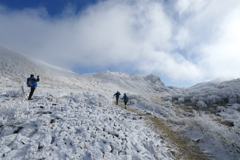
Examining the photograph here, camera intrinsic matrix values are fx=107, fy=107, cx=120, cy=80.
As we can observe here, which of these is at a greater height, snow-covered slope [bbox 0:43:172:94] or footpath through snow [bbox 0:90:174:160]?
snow-covered slope [bbox 0:43:172:94]

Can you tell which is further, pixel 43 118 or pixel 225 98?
pixel 225 98

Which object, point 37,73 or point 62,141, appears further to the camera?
point 37,73

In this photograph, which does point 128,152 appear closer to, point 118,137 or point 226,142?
point 118,137

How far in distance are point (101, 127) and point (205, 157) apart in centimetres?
508

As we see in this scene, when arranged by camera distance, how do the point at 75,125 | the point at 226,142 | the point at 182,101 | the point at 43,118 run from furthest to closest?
the point at 182,101, the point at 226,142, the point at 75,125, the point at 43,118

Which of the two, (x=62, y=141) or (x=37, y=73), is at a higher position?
(x=37, y=73)

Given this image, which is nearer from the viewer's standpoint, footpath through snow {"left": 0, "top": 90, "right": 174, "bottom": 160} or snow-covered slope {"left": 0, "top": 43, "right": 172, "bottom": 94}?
footpath through snow {"left": 0, "top": 90, "right": 174, "bottom": 160}

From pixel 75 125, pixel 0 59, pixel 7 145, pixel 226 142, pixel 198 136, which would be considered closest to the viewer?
pixel 7 145

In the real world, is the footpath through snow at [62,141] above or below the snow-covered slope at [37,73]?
below

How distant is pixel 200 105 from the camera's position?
19.2 m

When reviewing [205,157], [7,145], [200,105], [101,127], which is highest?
[200,105]

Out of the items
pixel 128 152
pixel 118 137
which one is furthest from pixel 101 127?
pixel 128 152

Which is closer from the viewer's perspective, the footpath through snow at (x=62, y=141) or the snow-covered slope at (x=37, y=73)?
the footpath through snow at (x=62, y=141)

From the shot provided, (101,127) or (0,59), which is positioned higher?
(0,59)
